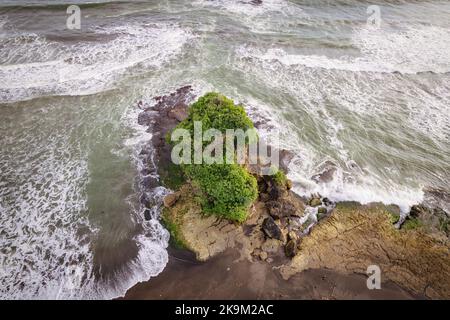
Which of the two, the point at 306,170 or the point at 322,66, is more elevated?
the point at 322,66

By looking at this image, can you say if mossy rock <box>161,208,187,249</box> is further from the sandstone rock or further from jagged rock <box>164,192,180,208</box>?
the sandstone rock

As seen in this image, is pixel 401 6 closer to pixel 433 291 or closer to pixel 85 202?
pixel 433 291

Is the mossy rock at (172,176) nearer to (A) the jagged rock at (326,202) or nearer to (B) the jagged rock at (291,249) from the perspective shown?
(B) the jagged rock at (291,249)

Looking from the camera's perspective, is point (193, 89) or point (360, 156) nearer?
point (360, 156)

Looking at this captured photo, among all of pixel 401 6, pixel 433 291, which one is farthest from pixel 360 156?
pixel 401 6

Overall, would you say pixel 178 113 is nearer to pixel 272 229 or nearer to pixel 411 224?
pixel 272 229

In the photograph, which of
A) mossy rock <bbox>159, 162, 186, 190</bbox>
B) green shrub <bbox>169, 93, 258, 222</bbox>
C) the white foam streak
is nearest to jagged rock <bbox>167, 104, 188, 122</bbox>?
green shrub <bbox>169, 93, 258, 222</bbox>
